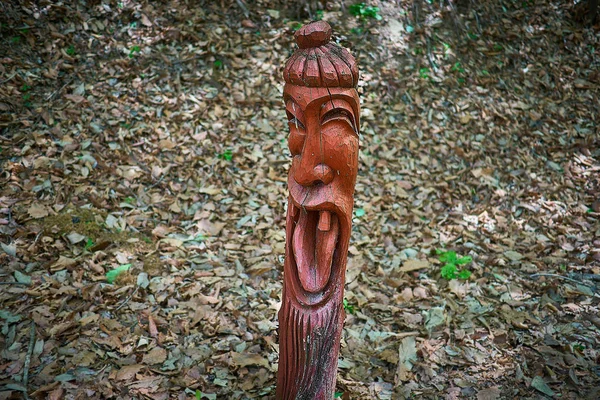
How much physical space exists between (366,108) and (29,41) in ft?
11.3

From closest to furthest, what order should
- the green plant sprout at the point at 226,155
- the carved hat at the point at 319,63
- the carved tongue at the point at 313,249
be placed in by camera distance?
the carved hat at the point at 319,63, the carved tongue at the point at 313,249, the green plant sprout at the point at 226,155

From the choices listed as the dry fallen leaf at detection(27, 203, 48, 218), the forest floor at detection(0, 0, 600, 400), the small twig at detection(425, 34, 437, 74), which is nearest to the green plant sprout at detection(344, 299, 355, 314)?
the forest floor at detection(0, 0, 600, 400)

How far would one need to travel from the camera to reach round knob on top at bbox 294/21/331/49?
7.53 feet

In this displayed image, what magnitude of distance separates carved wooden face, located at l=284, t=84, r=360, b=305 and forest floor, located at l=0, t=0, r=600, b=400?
1.06m

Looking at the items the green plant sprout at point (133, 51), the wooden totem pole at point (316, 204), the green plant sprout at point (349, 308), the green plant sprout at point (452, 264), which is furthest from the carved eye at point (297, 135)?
the green plant sprout at point (133, 51)

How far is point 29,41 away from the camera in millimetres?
5113

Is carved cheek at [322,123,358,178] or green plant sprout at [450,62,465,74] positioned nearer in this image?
carved cheek at [322,123,358,178]

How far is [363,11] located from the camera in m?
6.44

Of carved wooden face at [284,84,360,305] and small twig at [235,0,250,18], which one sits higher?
small twig at [235,0,250,18]

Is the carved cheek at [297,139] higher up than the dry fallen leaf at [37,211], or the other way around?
the carved cheek at [297,139]

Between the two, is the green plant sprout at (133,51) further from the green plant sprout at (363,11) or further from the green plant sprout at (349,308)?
the green plant sprout at (349,308)

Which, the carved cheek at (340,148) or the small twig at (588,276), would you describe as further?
Result: the small twig at (588,276)

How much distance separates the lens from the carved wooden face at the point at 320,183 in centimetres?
234

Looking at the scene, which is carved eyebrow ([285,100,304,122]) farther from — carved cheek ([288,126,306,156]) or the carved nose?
the carved nose
